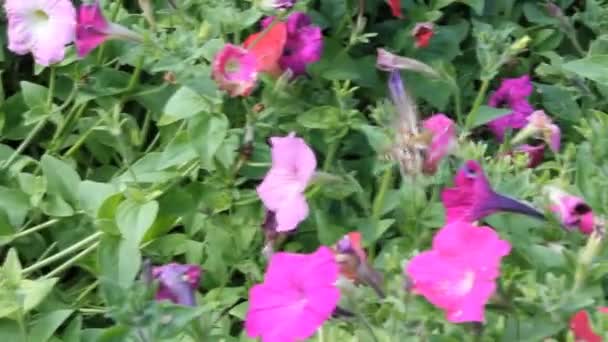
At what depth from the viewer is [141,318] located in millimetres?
918

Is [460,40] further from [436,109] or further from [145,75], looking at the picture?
[145,75]

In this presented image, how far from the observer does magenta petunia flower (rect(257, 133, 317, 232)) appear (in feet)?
4.02

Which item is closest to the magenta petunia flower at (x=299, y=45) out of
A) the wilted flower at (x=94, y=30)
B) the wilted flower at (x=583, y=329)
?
the wilted flower at (x=94, y=30)

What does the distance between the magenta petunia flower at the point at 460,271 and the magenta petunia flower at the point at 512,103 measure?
1.96 ft

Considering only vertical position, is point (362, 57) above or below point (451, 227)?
below

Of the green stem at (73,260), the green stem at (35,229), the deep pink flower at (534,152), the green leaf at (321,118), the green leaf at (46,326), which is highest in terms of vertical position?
the green leaf at (321,118)

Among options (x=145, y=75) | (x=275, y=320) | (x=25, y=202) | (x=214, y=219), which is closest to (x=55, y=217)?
(x=25, y=202)

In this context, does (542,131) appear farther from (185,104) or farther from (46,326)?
(46,326)

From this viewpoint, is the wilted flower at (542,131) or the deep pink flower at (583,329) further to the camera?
the wilted flower at (542,131)

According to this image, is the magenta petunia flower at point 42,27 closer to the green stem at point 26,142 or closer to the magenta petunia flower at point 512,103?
the green stem at point 26,142

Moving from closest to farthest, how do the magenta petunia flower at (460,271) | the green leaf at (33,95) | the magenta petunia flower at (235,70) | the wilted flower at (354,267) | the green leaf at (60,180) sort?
the magenta petunia flower at (460,271) < the wilted flower at (354,267) < the magenta petunia flower at (235,70) < the green leaf at (60,180) < the green leaf at (33,95)

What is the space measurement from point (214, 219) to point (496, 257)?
0.52 metres

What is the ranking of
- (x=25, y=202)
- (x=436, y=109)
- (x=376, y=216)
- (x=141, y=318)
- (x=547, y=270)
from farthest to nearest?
(x=436, y=109), (x=25, y=202), (x=376, y=216), (x=547, y=270), (x=141, y=318)

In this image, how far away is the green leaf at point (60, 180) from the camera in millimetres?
1425
